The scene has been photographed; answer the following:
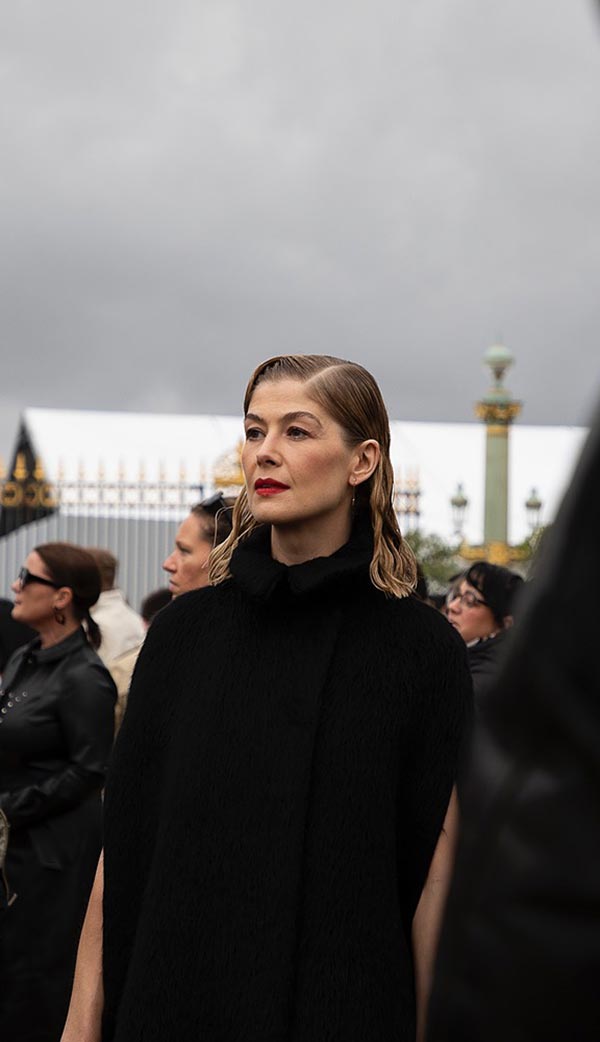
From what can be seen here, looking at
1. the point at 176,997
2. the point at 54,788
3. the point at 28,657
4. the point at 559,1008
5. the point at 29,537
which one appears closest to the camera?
the point at 559,1008

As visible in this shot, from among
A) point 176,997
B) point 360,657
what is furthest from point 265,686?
point 176,997

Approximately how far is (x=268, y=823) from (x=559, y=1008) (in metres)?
1.69

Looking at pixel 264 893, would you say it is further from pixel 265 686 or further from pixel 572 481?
pixel 572 481

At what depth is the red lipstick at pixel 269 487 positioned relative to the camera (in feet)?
9.17

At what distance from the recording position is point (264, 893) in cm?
252

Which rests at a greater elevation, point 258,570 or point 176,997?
point 258,570

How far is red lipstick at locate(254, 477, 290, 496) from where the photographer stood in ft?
9.17

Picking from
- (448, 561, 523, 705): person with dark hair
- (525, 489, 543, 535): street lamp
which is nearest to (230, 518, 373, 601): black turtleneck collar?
(448, 561, 523, 705): person with dark hair

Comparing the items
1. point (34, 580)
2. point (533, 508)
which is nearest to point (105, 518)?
point (533, 508)

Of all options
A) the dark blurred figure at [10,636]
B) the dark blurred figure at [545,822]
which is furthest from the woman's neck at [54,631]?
the dark blurred figure at [545,822]

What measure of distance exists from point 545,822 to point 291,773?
5.58 ft

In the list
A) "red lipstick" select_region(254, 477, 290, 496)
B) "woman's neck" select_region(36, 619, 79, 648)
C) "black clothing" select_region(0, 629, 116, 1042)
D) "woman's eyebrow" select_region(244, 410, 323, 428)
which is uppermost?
"woman's eyebrow" select_region(244, 410, 323, 428)

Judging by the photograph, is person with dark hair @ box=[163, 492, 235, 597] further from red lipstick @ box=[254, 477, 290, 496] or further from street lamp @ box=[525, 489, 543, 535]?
street lamp @ box=[525, 489, 543, 535]

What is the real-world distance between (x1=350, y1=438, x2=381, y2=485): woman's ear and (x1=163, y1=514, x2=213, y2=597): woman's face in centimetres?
230
